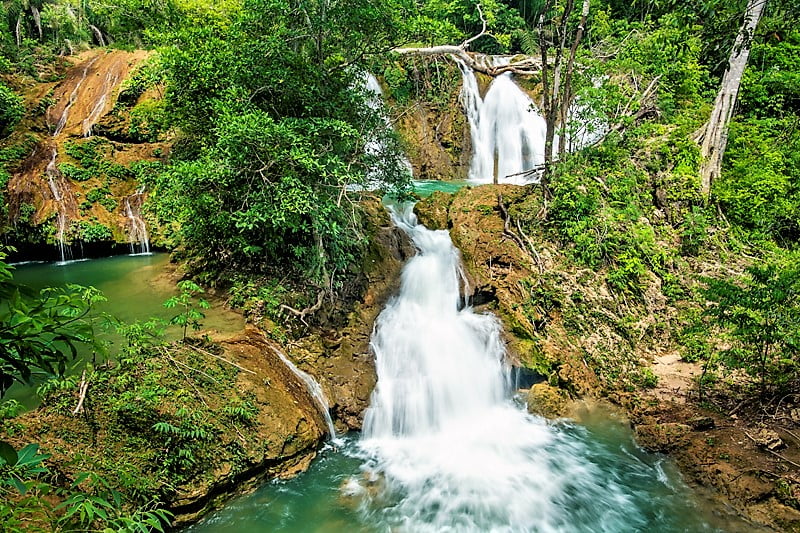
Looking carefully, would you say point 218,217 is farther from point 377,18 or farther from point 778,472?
point 778,472

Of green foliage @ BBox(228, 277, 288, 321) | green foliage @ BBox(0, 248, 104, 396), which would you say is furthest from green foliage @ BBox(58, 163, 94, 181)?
green foliage @ BBox(0, 248, 104, 396)

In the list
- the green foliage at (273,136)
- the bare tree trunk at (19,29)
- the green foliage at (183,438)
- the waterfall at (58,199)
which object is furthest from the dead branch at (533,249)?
the bare tree trunk at (19,29)

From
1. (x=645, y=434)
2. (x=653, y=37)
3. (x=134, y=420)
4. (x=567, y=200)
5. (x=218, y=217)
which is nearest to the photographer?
(x=134, y=420)

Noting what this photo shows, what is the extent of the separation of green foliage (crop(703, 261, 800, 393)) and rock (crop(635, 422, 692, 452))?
3.59 ft

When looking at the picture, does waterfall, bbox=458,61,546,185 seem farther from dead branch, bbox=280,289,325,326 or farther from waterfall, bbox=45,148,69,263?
waterfall, bbox=45,148,69,263

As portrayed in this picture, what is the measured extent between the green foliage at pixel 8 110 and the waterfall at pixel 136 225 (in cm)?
388

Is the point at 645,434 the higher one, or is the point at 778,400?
the point at 778,400

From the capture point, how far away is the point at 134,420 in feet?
14.9

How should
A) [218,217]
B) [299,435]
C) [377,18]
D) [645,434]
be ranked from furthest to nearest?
1. [377,18]
2. [218,217]
3. [645,434]
4. [299,435]

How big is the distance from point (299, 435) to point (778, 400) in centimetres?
628

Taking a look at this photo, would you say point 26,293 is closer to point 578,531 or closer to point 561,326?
point 578,531

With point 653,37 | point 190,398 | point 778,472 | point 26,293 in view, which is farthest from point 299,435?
point 653,37

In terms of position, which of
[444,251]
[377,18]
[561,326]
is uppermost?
[377,18]

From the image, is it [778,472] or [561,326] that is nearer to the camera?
[778,472]
